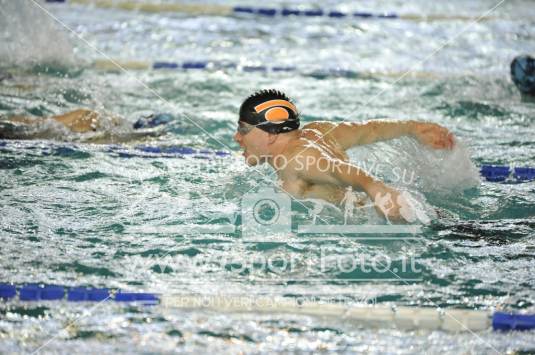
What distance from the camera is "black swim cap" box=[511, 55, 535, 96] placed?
17.7ft

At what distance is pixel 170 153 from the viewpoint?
4.26 metres

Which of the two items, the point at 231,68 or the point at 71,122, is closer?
the point at 71,122

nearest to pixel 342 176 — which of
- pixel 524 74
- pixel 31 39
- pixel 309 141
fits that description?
pixel 309 141

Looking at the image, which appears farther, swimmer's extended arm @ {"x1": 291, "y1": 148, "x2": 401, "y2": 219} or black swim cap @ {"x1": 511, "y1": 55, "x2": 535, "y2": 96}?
black swim cap @ {"x1": 511, "y1": 55, "x2": 535, "y2": 96}

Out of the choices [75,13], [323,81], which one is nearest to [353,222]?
[323,81]

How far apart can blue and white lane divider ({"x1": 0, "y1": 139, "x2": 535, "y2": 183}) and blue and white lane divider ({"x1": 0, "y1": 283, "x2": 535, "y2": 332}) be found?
Answer: 154 centimetres

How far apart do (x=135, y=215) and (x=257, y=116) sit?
0.68 meters

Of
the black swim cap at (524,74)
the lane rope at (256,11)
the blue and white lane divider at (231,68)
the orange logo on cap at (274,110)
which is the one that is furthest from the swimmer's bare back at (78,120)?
the lane rope at (256,11)

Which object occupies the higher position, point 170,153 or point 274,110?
point 274,110

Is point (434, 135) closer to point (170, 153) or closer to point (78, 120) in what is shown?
point (170, 153)

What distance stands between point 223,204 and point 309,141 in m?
0.52

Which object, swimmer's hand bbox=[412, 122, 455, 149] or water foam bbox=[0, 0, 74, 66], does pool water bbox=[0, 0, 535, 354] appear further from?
swimmer's hand bbox=[412, 122, 455, 149]

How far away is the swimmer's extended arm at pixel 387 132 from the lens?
3.50 m

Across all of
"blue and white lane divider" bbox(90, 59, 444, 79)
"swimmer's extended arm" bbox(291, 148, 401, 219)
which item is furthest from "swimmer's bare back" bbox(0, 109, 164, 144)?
"blue and white lane divider" bbox(90, 59, 444, 79)
